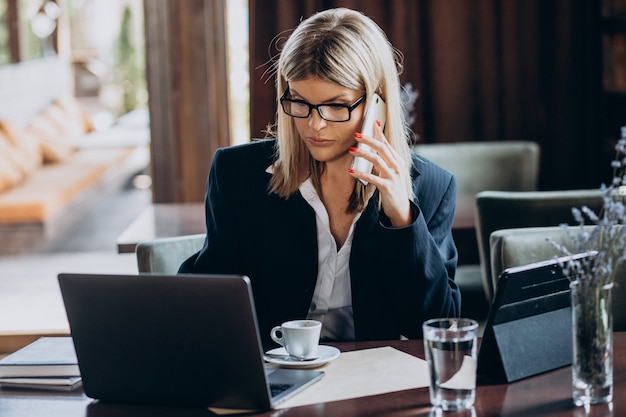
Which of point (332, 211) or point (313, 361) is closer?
point (313, 361)

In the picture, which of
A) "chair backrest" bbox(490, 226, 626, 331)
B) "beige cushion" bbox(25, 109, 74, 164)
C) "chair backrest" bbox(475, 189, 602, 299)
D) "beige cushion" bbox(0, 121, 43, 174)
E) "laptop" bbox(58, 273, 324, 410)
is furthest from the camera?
"beige cushion" bbox(25, 109, 74, 164)

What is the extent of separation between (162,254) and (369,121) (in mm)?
541

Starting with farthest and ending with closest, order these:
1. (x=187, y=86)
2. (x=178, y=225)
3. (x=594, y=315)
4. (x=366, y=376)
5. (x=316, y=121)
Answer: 1. (x=187, y=86)
2. (x=178, y=225)
3. (x=316, y=121)
4. (x=366, y=376)
5. (x=594, y=315)

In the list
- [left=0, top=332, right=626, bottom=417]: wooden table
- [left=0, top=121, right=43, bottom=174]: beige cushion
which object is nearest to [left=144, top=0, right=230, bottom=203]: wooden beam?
[left=0, top=332, right=626, bottom=417]: wooden table

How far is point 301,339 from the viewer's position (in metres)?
1.55

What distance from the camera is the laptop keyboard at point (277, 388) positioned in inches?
55.2

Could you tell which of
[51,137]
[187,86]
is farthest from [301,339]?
[51,137]

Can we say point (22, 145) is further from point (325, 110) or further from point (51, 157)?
point (325, 110)

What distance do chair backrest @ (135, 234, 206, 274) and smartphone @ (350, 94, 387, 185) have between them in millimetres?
467

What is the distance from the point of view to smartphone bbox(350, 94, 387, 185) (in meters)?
1.82

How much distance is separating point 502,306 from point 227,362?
44cm

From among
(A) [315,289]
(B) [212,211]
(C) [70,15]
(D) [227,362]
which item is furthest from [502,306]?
(C) [70,15]

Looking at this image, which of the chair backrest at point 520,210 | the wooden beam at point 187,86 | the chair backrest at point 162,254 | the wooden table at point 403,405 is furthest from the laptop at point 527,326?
the wooden beam at point 187,86

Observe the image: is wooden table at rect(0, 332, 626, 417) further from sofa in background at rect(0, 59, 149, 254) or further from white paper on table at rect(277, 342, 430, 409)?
sofa in background at rect(0, 59, 149, 254)
